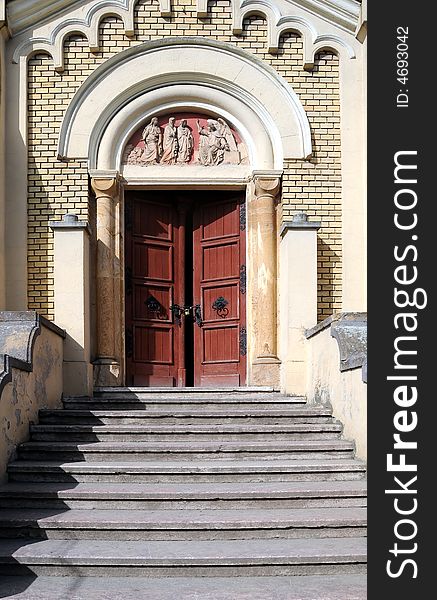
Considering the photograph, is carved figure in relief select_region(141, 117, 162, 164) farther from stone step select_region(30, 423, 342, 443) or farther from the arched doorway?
stone step select_region(30, 423, 342, 443)

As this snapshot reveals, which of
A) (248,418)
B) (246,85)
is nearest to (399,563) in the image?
(248,418)

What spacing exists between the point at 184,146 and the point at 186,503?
5.38 m

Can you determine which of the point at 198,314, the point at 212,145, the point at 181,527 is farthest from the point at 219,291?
the point at 181,527

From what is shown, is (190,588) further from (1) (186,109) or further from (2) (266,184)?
(1) (186,109)

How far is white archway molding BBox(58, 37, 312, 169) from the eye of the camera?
11.8 m

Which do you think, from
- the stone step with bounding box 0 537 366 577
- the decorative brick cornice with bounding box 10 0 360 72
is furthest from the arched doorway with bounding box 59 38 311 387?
the stone step with bounding box 0 537 366 577

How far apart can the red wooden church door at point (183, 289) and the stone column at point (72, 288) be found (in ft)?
3.37

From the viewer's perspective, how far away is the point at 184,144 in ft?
39.6

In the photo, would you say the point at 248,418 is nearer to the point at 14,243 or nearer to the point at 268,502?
the point at 268,502

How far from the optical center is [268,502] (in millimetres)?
8000

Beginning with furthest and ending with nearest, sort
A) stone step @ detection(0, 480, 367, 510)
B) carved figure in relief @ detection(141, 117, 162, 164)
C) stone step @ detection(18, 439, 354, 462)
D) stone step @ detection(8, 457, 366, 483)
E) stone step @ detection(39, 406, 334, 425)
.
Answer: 1. carved figure in relief @ detection(141, 117, 162, 164)
2. stone step @ detection(39, 406, 334, 425)
3. stone step @ detection(18, 439, 354, 462)
4. stone step @ detection(8, 457, 366, 483)
5. stone step @ detection(0, 480, 367, 510)

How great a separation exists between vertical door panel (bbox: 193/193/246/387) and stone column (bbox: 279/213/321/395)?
1.05 meters

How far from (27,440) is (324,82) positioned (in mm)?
5650

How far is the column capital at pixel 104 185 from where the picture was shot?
1171 centimetres
